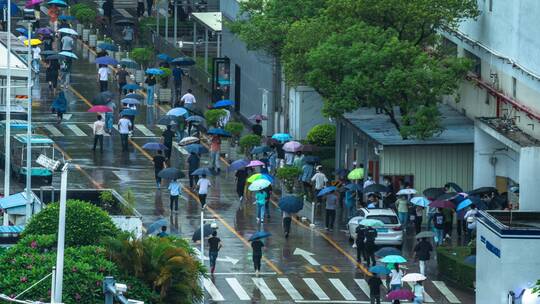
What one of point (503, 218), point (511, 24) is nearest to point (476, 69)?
point (511, 24)

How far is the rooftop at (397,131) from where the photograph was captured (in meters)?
71.2

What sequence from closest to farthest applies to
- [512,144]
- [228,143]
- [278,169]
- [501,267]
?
1. [501,267]
2. [512,144]
3. [278,169]
4. [228,143]

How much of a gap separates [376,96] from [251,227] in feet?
19.7

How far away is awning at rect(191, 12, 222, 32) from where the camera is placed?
9494 cm

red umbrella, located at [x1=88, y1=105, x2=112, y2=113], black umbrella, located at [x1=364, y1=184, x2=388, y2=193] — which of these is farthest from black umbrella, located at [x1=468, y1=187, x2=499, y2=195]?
red umbrella, located at [x1=88, y1=105, x2=112, y2=113]

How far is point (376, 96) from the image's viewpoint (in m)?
70.5

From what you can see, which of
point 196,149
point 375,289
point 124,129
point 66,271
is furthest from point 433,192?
point 66,271

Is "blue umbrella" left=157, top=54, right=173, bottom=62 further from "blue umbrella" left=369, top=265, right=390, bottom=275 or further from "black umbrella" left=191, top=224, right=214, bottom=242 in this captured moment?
"blue umbrella" left=369, top=265, right=390, bottom=275

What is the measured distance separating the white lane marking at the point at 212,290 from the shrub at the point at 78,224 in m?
6.29

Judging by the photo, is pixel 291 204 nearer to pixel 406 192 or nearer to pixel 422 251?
pixel 406 192

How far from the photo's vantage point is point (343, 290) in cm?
6003

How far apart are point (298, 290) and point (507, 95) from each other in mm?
14553

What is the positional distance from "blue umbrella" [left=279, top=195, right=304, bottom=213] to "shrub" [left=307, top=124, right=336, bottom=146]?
1327cm

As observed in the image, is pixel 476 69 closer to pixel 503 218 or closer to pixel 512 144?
pixel 512 144
